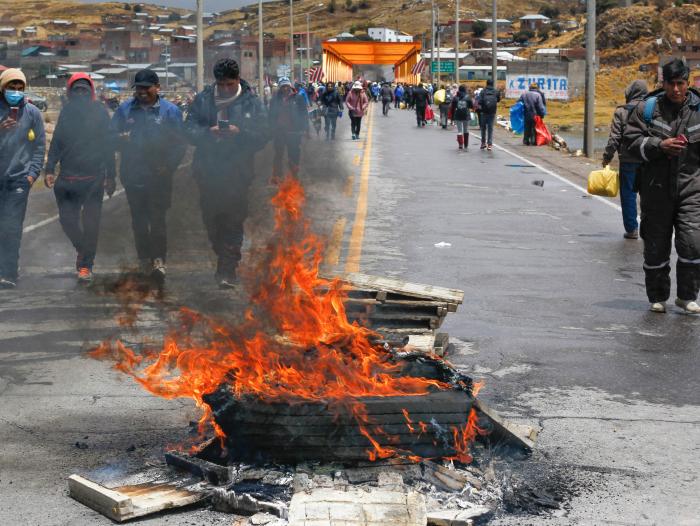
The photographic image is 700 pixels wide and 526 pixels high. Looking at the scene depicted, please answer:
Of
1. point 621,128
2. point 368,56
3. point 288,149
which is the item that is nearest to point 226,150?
point 621,128

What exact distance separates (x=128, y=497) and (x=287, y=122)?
1412cm

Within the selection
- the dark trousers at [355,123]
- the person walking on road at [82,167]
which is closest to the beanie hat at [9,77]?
the person walking on road at [82,167]

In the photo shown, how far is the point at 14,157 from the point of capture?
10.8 meters

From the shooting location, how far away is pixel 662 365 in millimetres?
7594

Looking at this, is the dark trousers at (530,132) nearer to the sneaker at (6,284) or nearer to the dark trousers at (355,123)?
the dark trousers at (355,123)

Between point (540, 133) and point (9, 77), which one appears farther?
point (540, 133)

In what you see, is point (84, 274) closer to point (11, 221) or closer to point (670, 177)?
point (11, 221)

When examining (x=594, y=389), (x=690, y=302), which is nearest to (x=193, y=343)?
(x=594, y=389)

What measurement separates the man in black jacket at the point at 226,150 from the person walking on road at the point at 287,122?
776 cm

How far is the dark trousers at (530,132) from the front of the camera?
33.1 m

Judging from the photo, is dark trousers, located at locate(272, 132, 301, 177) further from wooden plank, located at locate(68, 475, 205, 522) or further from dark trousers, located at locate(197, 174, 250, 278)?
wooden plank, located at locate(68, 475, 205, 522)

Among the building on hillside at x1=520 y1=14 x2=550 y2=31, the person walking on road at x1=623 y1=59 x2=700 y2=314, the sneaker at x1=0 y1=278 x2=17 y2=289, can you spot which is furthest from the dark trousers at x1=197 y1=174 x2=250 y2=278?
the building on hillside at x1=520 y1=14 x2=550 y2=31

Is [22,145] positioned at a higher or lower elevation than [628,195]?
higher

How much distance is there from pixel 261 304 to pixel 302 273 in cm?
37
